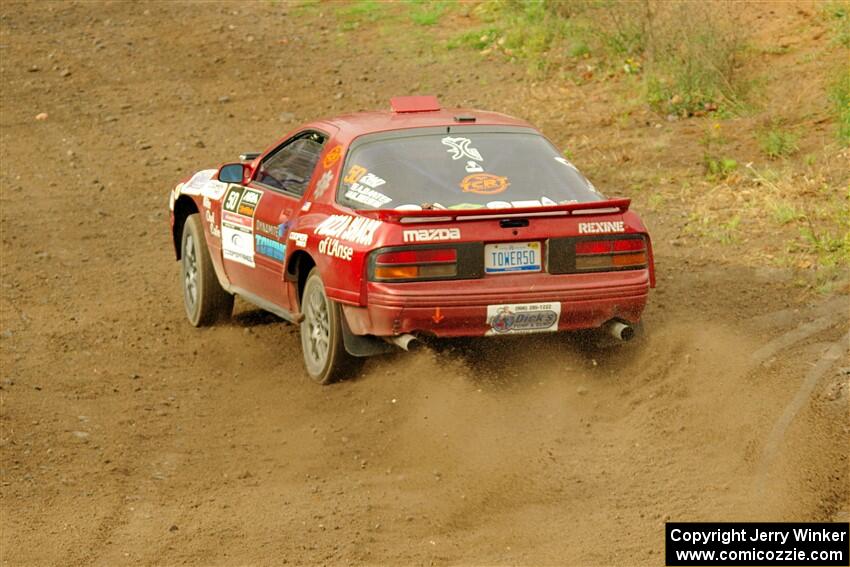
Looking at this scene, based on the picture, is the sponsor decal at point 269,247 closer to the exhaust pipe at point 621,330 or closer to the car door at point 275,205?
the car door at point 275,205

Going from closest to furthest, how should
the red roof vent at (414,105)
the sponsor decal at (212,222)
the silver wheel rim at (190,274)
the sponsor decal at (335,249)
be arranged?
the sponsor decal at (335,249), the red roof vent at (414,105), the sponsor decal at (212,222), the silver wheel rim at (190,274)

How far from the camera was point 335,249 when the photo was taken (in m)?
7.62

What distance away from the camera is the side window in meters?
A: 8.63

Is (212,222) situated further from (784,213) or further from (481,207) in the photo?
(784,213)

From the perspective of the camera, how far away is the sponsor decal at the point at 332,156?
827 cm

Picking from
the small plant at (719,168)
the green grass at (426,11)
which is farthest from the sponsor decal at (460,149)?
the green grass at (426,11)

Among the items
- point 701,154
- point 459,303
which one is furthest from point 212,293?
point 701,154

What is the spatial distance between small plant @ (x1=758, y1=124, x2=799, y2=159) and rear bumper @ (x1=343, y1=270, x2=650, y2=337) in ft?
17.6

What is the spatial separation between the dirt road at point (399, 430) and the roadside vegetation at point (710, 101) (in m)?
0.50

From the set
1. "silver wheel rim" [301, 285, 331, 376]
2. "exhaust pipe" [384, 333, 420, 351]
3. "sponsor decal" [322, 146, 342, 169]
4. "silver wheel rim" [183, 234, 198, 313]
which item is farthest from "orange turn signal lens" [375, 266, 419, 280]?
"silver wheel rim" [183, 234, 198, 313]

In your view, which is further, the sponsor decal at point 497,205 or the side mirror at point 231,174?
the side mirror at point 231,174

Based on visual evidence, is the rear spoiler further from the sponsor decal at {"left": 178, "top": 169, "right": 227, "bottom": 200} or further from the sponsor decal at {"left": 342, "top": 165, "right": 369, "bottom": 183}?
the sponsor decal at {"left": 178, "top": 169, "right": 227, "bottom": 200}

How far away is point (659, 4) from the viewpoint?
1586 cm

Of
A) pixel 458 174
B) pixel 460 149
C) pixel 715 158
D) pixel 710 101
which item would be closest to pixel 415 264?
pixel 458 174
